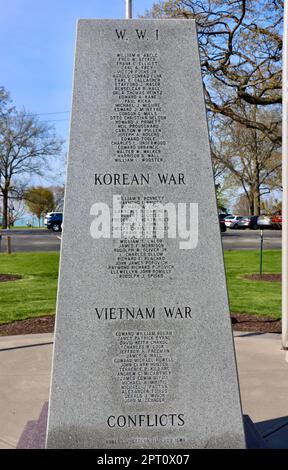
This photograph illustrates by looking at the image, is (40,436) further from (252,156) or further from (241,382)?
(252,156)

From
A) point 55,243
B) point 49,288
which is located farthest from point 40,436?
point 55,243

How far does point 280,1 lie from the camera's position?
12102 mm

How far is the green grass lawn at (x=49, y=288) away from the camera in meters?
10.0

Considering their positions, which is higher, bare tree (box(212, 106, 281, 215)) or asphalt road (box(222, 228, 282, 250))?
bare tree (box(212, 106, 281, 215))

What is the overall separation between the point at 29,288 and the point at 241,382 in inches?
322

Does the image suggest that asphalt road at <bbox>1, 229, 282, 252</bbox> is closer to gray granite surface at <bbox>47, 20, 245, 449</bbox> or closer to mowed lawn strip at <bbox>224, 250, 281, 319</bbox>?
mowed lawn strip at <bbox>224, 250, 281, 319</bbox>

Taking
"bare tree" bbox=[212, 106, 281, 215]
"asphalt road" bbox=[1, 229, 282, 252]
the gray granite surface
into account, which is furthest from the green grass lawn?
"bare tree" bbox=[212, 106, 281, 215]

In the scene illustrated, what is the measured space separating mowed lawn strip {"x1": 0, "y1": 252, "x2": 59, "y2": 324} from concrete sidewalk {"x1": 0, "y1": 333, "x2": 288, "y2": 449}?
83.5 inches

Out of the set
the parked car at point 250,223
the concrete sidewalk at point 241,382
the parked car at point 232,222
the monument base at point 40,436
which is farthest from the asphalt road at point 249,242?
the monument base at point 40,436

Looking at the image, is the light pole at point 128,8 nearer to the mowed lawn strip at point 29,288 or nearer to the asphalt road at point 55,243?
the mowed lawn strip at point 29,288

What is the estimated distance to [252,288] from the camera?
12734mm

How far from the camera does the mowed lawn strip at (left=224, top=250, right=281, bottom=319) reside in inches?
398

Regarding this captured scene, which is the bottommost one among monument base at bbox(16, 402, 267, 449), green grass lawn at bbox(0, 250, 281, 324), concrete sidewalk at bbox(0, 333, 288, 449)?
concrete sidewalk at bbox(0, 333, 288, 449)

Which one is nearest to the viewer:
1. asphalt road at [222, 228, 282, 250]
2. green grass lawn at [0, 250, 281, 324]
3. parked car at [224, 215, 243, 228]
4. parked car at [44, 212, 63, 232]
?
green grass lawn at [0, 250, 281, 324]
